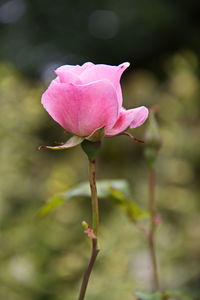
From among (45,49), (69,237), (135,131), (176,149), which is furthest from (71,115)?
(45,49)

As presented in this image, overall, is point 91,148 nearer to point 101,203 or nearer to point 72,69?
point 72,69

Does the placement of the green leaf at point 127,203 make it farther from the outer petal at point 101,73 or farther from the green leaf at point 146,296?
the outer petal at point 101,73

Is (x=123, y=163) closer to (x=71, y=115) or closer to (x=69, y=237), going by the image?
(x=69, y=237)

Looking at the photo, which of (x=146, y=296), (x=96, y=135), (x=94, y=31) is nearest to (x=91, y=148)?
(x=96, y=135)

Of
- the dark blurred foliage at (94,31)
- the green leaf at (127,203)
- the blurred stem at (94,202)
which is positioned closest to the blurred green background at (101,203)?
the green leaf at (127,203)

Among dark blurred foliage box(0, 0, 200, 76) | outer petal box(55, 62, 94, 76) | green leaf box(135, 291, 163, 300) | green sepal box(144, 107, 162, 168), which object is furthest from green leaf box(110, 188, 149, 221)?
dark blurred foliage box(0, 0, 200, 76)

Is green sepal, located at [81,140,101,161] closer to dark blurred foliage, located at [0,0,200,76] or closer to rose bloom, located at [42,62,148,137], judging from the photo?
rose bloom, located at [42,62,148,137]
